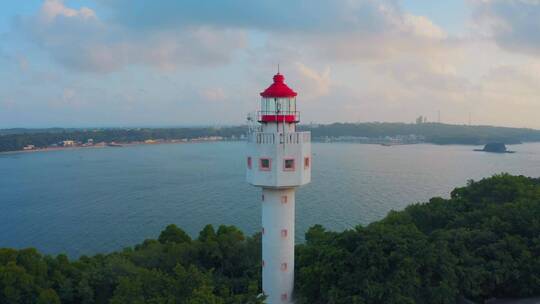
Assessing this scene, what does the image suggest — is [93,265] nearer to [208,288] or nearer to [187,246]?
[187,246]

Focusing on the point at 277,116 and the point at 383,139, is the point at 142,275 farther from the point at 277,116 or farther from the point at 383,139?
the point at 383,139

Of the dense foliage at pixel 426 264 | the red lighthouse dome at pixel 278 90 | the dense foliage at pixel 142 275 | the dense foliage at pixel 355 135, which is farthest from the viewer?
the dense foliage at pixel 355 135

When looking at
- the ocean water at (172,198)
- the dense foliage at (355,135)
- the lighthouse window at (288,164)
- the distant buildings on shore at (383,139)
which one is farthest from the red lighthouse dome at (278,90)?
the distant buildings on shore at (383,139)

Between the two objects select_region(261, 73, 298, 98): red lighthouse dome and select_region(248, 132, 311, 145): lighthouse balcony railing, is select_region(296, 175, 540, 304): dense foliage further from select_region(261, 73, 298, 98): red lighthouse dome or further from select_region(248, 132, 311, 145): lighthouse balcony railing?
select_region(261, 73, 298, 98): red lighthouse dome

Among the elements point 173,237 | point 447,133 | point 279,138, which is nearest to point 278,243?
point 279,138

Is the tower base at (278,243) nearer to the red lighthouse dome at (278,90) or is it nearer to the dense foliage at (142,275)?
the dense foliage at (142,275)

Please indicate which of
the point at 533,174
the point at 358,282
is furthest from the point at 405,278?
the point at 533,174

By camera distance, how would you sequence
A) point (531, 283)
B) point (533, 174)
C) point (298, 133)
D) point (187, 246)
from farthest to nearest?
1. point (533, 174)
2. point (187, 246)
3. point (531, 283)
4. point (298, 133)
